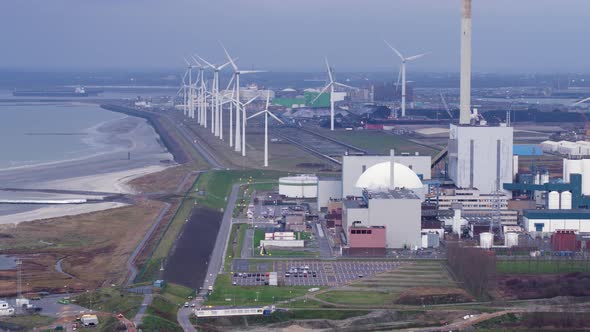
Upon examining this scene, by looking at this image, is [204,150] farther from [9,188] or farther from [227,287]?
[227,287]

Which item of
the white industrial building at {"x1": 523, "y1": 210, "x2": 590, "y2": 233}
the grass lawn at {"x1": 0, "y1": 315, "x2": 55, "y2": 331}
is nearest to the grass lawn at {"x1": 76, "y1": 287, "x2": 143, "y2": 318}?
the grass lawn at {"x1": 0, "y1": 315, "x2": 55, "y2": 331}

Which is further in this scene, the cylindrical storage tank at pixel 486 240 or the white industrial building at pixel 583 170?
the white industrial building at pixel 583 170

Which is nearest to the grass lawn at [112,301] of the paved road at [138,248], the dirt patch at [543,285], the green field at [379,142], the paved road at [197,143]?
the paved road at [138,248]

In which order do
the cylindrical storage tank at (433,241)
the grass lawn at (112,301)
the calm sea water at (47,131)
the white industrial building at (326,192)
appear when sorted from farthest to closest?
the calm sea water at (47,131)
the white industrial building at (326,192)
the cylindrical storage tank at (433,241)
the grass lawn at (112,301)

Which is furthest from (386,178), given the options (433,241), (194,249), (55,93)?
(55,93)

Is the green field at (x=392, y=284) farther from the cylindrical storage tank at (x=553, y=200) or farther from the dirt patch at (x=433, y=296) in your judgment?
the cylindrical storage tank at (x=553, y=200)

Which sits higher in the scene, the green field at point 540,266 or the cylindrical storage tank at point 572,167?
the cylindrical storage tank at point 572,167

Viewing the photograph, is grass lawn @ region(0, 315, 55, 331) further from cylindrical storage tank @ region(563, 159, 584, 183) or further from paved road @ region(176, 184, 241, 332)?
cylindrical storage tank @ region(563, 159, 584, 183)
